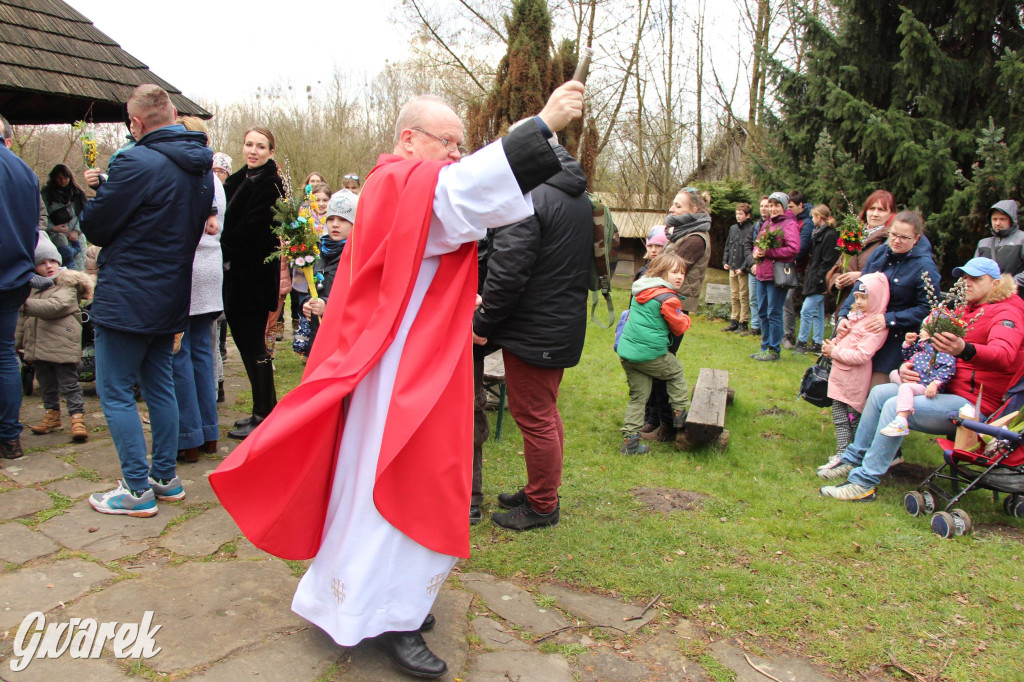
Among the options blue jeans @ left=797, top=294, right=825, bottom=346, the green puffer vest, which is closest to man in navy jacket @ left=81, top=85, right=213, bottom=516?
the green puffer vest

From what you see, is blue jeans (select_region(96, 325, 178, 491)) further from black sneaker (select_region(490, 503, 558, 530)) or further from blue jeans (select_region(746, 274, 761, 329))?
blue jeans (select_region(746, 274, 761, 329))

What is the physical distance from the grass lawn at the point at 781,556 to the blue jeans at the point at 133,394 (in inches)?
72.1

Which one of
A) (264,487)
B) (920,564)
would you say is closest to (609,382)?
(920,564)

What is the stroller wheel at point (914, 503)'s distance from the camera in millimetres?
4375

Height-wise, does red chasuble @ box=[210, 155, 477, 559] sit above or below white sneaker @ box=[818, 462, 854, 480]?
above

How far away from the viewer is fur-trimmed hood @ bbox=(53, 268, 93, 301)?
17.9 feet

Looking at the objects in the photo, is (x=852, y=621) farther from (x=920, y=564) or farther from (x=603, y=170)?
(x=603, y=170)

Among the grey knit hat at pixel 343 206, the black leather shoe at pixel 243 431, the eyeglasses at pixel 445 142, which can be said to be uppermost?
the eyeglasses at pixel 445 142

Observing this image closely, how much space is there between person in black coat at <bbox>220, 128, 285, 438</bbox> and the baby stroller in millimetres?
4530

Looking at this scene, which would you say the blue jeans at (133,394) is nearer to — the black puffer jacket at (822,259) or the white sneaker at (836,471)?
the white sneaker at (836,471)

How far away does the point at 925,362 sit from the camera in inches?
186

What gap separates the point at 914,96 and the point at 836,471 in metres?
7.72

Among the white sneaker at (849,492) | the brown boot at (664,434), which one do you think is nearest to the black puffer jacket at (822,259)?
the brown boot at (664,434)

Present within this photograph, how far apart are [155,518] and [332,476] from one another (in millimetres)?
1763
